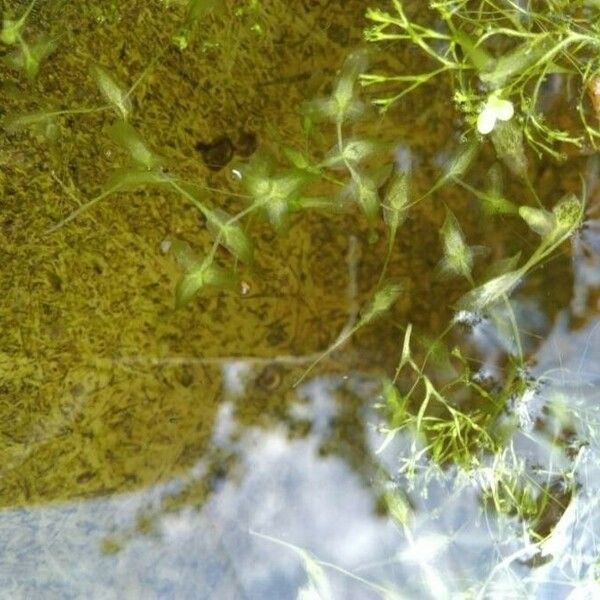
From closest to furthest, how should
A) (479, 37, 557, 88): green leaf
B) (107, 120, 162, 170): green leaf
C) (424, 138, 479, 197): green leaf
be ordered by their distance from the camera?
(479, 37, 557, 88): green leaf < (107, 120, 162, 170): green leaf < (424, 138, 479, 197): green leaf

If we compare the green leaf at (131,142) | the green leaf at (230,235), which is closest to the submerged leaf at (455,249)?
the green leaf at (230,235)

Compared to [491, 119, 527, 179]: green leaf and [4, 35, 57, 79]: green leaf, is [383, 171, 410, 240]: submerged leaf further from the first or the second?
[4, 35, 57, 79]: green leaf

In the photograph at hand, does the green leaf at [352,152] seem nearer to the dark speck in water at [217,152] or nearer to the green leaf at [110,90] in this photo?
the dark speck in water at [217,152]

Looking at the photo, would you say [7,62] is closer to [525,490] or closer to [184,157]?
[184,157]

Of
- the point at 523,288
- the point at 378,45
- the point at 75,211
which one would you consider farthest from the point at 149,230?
the point at 523,288

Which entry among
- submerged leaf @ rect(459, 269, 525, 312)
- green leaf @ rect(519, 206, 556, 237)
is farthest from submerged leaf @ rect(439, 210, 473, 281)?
green leaf @ rect(519, 206, 556, 237)

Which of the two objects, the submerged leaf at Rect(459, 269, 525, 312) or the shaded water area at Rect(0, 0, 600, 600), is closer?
the submerged leaf at Rect(459, 269, 525, 312)
